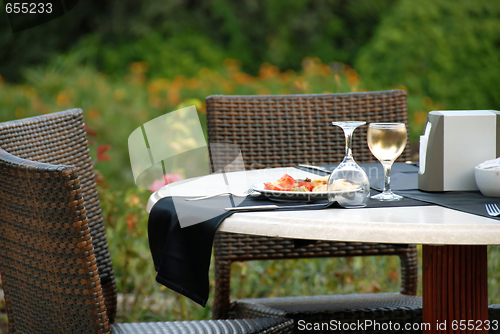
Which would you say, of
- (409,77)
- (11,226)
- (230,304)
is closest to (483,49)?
(409,77)

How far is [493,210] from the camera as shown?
3.57 ft

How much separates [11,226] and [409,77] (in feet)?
14.0

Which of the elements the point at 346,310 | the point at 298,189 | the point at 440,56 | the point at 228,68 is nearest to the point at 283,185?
the point at 298,189

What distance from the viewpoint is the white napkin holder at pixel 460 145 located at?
4.22 feet

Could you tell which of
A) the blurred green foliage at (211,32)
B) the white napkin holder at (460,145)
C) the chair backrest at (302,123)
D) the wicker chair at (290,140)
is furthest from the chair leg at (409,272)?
the blurred green foliage at (211,32)

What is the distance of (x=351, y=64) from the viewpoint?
24.1 feet

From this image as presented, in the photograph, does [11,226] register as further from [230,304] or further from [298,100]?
[298,100]

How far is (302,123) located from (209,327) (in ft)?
3.08

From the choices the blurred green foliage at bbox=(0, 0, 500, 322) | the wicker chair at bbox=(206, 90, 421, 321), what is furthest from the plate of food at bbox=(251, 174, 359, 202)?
the blurred green foliage at bbox=(0, 0, 500, 322)

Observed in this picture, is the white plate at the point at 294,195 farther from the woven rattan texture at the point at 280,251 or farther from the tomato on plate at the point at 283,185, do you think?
the woven rattan texture at the point at 280,251

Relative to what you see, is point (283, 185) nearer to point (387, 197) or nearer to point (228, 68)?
point (387, 197)

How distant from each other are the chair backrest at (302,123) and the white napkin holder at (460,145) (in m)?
0.73

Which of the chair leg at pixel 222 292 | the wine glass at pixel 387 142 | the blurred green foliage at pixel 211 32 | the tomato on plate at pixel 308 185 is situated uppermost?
the blurred green foliage at pixel 211 32

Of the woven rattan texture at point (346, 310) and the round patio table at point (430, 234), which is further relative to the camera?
the woven rattan texture at point (346, 310)
